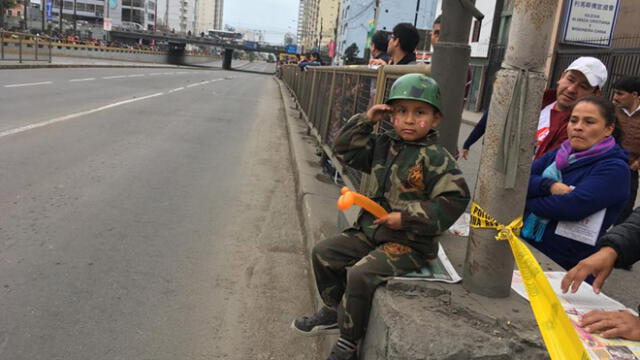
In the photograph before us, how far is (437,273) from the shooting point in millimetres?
2516

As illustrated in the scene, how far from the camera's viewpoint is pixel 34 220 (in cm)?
452

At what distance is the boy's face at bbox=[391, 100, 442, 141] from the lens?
2.54 meters

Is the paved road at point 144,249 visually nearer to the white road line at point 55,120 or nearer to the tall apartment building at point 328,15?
the white road line at point 55,120

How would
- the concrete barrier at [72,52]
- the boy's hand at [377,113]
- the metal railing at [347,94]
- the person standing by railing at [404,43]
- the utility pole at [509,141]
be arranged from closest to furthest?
1. the utility pole at [509,141]
2. the boy's hand at [377,113]
3. the metal railing at [347,94]
4. the person standing by railing at [404,43]
5. the concrete barrier at [72,52]

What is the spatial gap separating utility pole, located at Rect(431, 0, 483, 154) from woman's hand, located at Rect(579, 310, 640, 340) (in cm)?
146

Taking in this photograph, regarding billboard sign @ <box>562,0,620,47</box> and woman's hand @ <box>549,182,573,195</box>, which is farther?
billboard sign @ <box>562,0,620,47</box>

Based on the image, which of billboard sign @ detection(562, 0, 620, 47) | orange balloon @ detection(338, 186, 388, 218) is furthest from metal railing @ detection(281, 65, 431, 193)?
billboard sign @ detection(562, 0, 620, 47)

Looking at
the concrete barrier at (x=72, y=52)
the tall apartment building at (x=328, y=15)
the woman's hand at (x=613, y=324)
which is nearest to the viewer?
the woman's hand at (x=613, y=324)

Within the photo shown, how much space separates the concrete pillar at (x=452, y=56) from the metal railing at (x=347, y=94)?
201 millimetres

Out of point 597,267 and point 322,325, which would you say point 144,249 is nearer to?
point 322,325

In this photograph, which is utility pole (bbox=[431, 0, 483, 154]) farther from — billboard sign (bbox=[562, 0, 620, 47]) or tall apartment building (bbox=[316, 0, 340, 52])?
tall apartment building (bbox=[316, 0, 340, 52])

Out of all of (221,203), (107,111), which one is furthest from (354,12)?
(221,203)

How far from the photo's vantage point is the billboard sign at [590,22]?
18.9 m

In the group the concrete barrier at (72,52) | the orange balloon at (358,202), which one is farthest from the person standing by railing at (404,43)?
the concrete barrier at (72,52)
